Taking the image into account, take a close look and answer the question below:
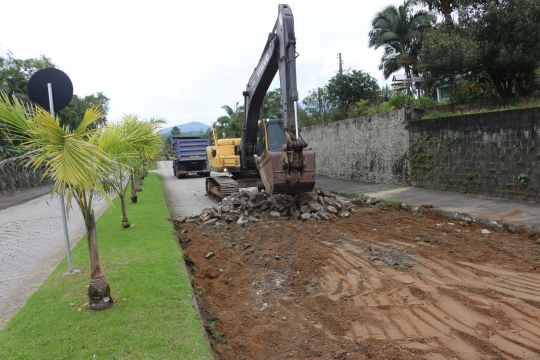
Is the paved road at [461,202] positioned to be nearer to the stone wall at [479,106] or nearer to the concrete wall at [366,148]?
the concrete wall at [366,148]

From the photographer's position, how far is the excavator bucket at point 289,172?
8188mm

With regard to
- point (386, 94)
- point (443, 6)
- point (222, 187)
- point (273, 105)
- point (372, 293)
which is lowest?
point (372, 293)

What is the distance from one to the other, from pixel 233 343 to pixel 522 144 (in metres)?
9.71

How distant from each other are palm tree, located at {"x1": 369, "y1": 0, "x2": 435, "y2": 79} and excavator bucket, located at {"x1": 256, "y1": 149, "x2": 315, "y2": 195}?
2458 centimetres

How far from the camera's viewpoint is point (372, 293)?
492 cm

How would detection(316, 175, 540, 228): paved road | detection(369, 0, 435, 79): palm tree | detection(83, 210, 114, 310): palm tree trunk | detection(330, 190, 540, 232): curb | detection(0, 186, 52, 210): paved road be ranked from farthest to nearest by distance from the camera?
1. detection(369, 0, 435, 79): palm tree
2. detection(0, 186, 52, 210): paved road
3. detection(316, 175, 540, 228): paved road
4. detection(330, 190, 540, 232): curb
5. detection(83, 210, 114, 310): palm tree trunk

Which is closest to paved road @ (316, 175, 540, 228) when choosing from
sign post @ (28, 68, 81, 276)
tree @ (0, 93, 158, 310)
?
tree @ (0, 93, 158, 310)

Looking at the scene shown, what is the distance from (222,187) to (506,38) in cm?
1244

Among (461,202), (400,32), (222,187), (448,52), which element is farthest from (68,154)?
(400,32)

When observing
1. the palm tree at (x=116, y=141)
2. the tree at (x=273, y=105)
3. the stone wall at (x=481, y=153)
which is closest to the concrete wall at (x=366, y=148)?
the stone wall at (x=481, y=153)

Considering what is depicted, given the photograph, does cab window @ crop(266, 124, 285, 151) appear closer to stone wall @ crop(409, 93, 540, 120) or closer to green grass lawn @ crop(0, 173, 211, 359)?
stone wall @ crop(409, 93, 540, 120)

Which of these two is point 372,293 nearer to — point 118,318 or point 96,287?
point 118,318

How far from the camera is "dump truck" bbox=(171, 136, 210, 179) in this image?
87.6 feet

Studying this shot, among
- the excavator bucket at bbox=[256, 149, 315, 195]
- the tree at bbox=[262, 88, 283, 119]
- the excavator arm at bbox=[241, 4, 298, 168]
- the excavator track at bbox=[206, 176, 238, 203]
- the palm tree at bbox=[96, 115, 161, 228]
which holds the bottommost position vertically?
the excavator track at bbox=[206, 176, 238, 203]
